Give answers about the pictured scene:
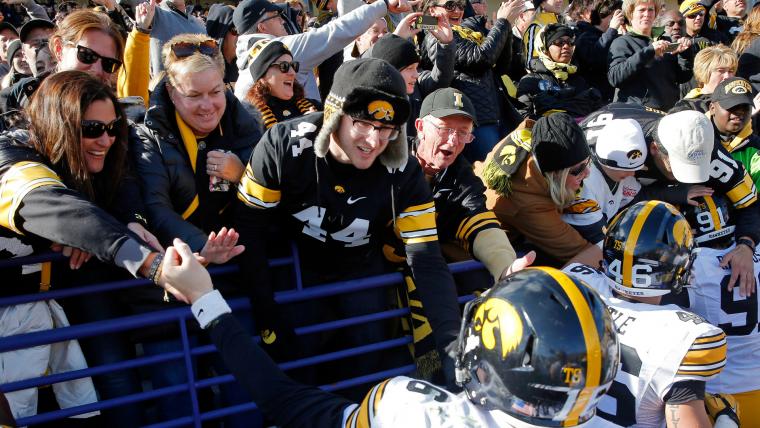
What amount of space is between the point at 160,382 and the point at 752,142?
458 centimetres

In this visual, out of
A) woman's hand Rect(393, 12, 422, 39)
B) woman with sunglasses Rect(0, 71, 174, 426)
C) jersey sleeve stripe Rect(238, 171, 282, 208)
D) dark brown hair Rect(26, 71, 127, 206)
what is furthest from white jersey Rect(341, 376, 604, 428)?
woman's hand Rect(393, 12, 422, 39)

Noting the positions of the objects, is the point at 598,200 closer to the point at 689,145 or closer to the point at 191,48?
the point at 689,145

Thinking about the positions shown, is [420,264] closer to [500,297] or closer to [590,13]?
[500,297]

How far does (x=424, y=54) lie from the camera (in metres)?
5.71

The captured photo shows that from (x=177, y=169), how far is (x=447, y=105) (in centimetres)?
150

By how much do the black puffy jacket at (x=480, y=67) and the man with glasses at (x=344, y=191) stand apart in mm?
2587

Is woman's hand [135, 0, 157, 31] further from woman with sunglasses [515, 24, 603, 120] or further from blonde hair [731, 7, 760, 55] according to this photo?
blonde hair [731, 7, 760, 55]

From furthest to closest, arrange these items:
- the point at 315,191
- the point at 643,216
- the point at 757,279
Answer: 1. the point at 757,279
2. the point at 315,191
3. the point at 643,216

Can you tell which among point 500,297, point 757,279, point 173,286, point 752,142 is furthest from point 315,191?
point 752,142

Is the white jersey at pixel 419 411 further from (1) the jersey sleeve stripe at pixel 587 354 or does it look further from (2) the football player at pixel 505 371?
(1) the jersey sleeve stripe at pixel 587 354

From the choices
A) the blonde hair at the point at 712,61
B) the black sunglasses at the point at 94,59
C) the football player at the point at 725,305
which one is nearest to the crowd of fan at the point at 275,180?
the black sunglasses at the point at 94,59

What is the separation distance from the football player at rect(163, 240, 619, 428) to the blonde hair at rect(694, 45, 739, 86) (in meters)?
4.59

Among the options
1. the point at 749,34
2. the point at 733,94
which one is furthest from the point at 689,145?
the point at 749,34

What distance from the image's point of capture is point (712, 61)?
219 inches
